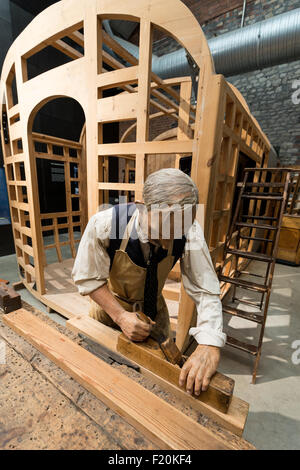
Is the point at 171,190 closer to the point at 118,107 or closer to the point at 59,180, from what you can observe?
the point at 118,107

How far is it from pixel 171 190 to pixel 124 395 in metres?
0.79

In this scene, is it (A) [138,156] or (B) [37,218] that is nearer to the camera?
(A) [138,156]

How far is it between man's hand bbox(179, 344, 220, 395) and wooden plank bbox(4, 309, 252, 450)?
0.10m

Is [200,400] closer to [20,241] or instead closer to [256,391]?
[256,391]

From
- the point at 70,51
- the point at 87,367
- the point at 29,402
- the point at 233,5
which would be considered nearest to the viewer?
the point at 29,402

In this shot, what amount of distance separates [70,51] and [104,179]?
5.09 ft

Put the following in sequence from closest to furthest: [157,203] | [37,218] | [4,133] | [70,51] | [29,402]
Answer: [29,402] → [157,203] → [70,51] → [37,218] → [4,133]

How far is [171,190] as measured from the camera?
0.91 m

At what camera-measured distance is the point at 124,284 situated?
53.6 inches

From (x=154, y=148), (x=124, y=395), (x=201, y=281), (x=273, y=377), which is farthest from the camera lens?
(x=273, y=377)

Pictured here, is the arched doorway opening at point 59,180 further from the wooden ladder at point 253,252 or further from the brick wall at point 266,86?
the brick wall at point 266,86

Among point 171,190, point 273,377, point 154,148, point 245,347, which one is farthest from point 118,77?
point 273,377

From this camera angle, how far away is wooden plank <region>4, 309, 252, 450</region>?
1.95 feet

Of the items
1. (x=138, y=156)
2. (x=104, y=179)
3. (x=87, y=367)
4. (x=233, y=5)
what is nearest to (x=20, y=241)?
(x=104, y=179)
